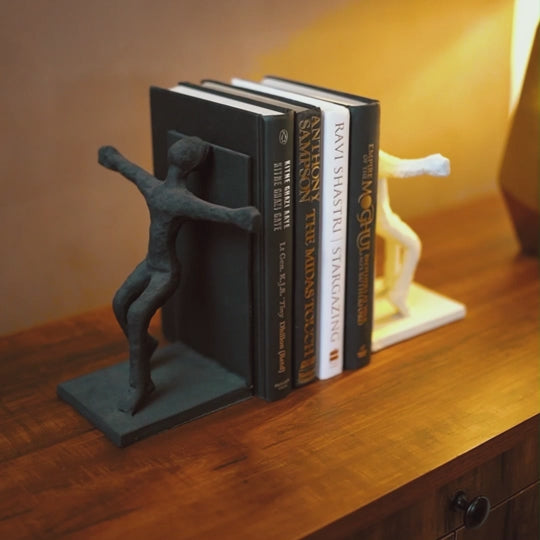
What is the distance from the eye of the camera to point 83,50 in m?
1.12

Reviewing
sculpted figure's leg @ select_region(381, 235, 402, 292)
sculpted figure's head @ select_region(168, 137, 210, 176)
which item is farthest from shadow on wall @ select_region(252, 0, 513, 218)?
sculpted figure's head @ select_region(168, 137, 210, 176)

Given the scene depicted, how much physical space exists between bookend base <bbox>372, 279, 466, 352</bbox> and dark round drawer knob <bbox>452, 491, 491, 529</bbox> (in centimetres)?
24

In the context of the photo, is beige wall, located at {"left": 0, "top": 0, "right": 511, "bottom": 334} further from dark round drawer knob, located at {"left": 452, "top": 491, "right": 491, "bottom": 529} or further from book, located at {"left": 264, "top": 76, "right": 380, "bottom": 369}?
dark round drawer knob, located at {"left": 452, "top": 491, "right": 491, "bottom": 529}

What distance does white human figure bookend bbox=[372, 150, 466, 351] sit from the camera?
104 centimetres

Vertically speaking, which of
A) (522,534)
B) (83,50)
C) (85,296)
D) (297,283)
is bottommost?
(522,534)

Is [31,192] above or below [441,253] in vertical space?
above

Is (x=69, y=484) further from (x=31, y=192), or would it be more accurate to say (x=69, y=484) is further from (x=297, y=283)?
(x=31, y=192)

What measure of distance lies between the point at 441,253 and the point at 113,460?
2.30 feet

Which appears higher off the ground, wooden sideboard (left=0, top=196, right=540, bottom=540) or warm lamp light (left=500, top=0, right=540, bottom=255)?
warm lamp light (left=500, top=0, right=540, bottom=255)

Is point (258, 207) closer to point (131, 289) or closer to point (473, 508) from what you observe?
point (131, 289)

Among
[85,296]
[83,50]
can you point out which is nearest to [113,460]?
[85,296]

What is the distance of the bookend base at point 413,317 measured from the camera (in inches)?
43.8

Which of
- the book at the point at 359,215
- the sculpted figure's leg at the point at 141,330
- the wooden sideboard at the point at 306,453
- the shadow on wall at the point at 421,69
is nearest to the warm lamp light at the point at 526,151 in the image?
the shadow on wall at the point at 421,69

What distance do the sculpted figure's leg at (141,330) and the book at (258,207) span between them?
3.2 inches
